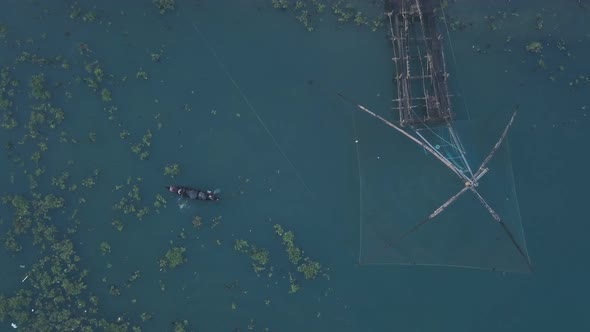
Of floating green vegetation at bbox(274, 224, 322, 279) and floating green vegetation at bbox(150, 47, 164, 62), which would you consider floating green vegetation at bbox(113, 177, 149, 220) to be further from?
floating green vegetation at bbox(274, 224, 322, 279)

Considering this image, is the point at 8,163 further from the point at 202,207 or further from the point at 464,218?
the point at 464,218

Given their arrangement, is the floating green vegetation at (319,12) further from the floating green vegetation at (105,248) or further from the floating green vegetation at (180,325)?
the floating green vegetation at (180,325)

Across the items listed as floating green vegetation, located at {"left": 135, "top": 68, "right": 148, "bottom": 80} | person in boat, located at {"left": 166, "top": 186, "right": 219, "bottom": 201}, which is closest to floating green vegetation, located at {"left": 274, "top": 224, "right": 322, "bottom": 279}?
person in boat, located at {"left": 166, "top": 186, "right": 219, "bottom": 201}

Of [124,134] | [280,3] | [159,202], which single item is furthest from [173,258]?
[280,3]

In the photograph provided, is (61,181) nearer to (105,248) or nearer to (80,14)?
(105,248)

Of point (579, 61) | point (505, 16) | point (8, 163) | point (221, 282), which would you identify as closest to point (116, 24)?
point (8, 163)

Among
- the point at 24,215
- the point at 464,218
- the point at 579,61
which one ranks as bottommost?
the point at 24,215

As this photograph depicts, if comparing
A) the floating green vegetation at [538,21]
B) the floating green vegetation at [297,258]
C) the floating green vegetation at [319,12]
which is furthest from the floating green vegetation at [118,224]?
the floating green vegetation at [538,21]
